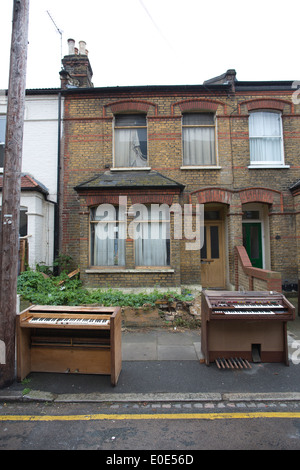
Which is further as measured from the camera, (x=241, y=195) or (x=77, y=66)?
(x=77, y=66)

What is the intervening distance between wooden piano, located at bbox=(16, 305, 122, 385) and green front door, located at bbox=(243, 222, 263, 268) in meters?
7.21

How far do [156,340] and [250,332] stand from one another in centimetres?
212

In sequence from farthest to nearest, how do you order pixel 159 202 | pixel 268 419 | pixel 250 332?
pixel 159 202, pixel 250 332, pixel 268 419

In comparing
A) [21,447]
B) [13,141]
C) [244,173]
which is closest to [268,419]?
[21,447]

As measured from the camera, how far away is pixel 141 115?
9.84 metres

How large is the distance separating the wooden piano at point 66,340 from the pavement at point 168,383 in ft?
0.52

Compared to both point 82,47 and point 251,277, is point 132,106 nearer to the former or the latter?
→ point 82,47

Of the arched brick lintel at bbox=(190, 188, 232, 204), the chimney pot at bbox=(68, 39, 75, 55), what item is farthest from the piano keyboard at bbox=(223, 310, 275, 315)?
the chimney pot at bbox=(68, 39, 75, 55)

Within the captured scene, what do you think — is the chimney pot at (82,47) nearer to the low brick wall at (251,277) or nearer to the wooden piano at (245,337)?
the low brick wall at (251,277)

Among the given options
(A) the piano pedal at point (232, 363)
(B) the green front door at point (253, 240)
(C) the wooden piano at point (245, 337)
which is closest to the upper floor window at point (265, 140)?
(B) the green front door at point (253, 240)

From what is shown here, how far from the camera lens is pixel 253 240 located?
10227mm

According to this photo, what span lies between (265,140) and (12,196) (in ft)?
29.4

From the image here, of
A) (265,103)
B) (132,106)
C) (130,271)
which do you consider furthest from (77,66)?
(130,271)

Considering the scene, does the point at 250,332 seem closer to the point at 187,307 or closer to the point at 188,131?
the point at 187,307
